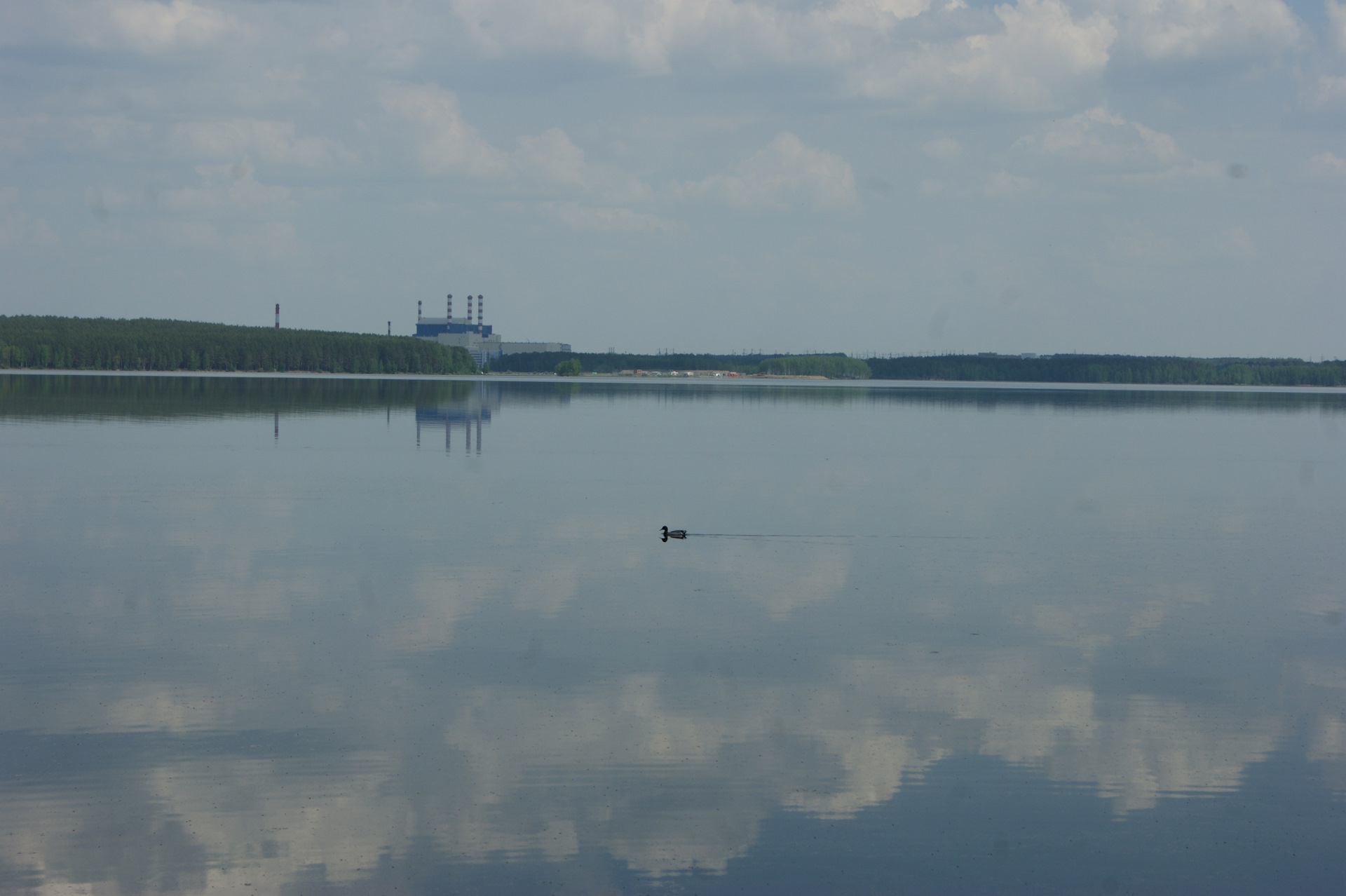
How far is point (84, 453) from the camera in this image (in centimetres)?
3691

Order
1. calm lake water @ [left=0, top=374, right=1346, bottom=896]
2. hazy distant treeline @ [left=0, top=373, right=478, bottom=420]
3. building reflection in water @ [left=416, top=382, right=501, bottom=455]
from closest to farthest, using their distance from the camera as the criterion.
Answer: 1. calm lake water @ [left=0, top=374, right=1346, bottom=896]
2. building reflection in water @ [left=416, top=382, right=501, bottom=455]
3. hazy distant treeline @ [left=0, top=373, right=478, bottom=420]

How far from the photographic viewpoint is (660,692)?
12.5 meters

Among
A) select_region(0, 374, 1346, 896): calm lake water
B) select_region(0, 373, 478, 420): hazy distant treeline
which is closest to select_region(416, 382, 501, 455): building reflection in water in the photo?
select_region(0, 373, 478, 420): hazy distant treeline

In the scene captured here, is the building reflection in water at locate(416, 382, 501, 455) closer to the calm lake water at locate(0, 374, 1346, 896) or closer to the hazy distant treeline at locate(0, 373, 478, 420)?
the hazy distant treeline at locate(0, 373, 478, 420)

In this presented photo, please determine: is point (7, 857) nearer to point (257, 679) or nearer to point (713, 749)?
point (257, 679)

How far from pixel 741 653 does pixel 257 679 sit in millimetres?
5470

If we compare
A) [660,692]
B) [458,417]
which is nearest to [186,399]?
[458,417]

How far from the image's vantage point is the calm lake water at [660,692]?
29.1 feet

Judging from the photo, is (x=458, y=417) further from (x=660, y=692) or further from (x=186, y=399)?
(x=660, y=692)

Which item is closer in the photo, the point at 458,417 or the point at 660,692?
the point at 660,692

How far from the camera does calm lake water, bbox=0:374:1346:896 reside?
8883 millimetres

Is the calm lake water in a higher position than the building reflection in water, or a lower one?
lower

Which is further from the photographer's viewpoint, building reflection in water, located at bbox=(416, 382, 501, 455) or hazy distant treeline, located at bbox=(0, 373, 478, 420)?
hazy distant treeline, located at bbox=(0, 373, 478, 420)

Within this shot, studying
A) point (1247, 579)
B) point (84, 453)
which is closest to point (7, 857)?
point (1247, 579)
